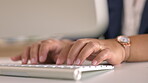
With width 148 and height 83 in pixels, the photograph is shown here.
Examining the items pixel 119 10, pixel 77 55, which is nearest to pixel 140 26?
pixel 119 10

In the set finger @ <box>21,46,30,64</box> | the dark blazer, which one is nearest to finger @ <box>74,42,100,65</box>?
finger @ <box>21,46,30,64</box>

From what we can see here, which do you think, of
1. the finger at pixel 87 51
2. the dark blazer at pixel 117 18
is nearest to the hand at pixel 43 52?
the finger at pixel 87 51

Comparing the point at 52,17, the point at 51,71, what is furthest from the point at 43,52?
the point at 51,71

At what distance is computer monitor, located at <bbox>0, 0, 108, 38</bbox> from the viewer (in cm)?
50

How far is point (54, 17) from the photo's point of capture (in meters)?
0.55

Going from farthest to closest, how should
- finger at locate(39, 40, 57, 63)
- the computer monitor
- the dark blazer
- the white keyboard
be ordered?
1. the dark blazer
2. finger at locate(39, 40, 57, 63)
3. the computer monitor
4. the white keyboard

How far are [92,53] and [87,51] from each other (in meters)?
0.05

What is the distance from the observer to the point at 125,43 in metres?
0.67

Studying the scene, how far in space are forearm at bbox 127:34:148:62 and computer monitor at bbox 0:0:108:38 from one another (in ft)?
0.54

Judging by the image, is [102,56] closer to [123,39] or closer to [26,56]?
[123,39]

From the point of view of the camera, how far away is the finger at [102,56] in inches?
20.3

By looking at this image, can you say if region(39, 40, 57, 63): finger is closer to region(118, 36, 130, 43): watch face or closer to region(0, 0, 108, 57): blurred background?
region(0, 0, 108, 57): blurred background

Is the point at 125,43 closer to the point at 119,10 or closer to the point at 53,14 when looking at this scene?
the point at 53,14

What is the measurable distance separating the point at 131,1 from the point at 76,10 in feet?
1.35
